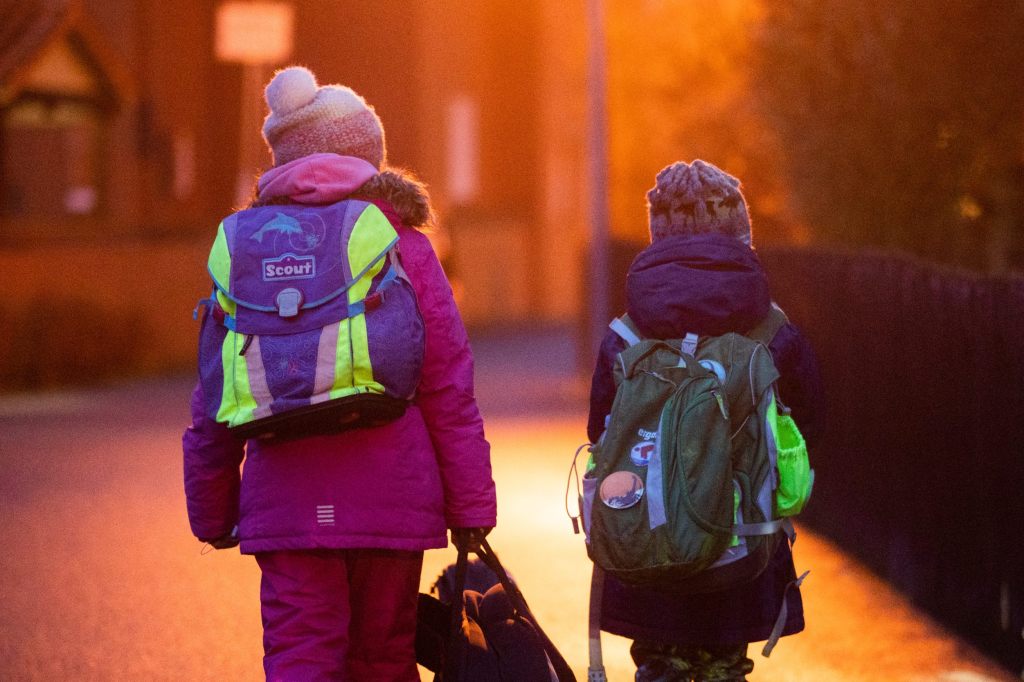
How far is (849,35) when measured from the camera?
11461 millimetres

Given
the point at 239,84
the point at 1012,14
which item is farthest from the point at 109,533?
the point at 239,84

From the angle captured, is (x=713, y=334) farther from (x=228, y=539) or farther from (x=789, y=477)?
(x=228, y=539)

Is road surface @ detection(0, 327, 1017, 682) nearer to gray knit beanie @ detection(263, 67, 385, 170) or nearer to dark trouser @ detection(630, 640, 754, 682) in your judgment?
dark trouser @ detection(630, 640, 754, 682)

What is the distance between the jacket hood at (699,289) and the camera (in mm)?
4246

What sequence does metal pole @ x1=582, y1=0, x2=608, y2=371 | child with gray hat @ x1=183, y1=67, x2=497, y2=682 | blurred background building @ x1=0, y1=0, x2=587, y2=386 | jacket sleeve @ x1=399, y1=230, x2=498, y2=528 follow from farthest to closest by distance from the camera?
blurred background building @ x1=0, y1=0, x2=587, y2=386 → metal pole @ x1=582, y1=0, x2=608, y2=371 → jacket sleeve @ x1=399, y1=230, x2=498, y2=528 → child with gray hat @ x1=183, y1=67, x2=497, y2=682

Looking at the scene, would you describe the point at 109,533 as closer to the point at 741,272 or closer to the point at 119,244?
the point at 741,272

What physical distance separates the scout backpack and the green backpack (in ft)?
1.81

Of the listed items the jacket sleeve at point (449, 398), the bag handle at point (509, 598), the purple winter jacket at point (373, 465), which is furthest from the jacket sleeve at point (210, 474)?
the bag handle at point (509, 598)

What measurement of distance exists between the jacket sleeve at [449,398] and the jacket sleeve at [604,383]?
0.40m

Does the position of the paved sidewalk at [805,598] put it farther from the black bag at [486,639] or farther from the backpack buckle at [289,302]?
the backpack buckle at [289,302]

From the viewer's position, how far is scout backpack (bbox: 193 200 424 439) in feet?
12.6

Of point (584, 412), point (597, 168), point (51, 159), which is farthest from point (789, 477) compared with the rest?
point (51, 159)

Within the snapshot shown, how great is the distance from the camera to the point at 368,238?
3.93 m

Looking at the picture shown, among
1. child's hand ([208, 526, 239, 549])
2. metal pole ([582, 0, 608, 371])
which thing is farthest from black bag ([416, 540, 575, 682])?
metal pole ([582, 0, 608, 371])
